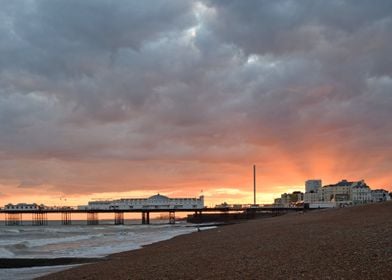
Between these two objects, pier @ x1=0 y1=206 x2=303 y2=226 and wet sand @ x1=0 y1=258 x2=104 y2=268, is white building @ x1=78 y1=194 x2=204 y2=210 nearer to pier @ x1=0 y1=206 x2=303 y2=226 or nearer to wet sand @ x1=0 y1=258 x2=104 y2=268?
pier @ x1=0 y1=206 x2=303 y2=226

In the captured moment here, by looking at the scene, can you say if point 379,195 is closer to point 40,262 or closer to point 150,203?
point 150,203

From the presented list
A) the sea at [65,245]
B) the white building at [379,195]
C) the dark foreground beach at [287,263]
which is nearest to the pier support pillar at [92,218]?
the sea at [65,245]

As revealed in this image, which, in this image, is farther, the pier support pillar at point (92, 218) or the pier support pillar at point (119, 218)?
the pier support pillar at point (92, 218)

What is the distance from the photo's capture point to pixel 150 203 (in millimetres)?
159625

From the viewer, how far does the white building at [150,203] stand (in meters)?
155

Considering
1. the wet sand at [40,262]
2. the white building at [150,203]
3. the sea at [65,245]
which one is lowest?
the white building at [150,203]

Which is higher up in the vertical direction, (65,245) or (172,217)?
(65,245)

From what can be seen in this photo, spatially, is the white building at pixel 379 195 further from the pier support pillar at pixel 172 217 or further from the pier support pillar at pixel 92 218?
the pier support pillar at pixel 92 218

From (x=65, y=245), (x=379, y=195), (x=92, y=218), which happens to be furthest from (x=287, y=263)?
(x=379, y=195)

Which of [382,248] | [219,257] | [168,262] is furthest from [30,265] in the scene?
[382,248]

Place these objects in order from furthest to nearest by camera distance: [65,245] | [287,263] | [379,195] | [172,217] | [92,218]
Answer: [379,195] < [92,218] < [172,217] < [65,245] < [287,263]

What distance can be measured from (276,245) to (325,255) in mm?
5395

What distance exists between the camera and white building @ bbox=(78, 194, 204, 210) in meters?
155

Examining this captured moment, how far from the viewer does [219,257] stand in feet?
67.4
